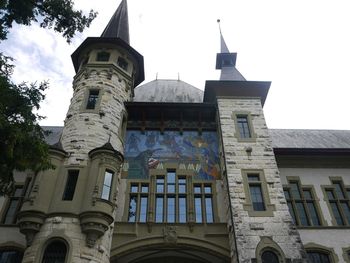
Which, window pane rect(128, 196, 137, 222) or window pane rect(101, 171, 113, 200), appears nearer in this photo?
window pane rect(101, 171, 113, 200)

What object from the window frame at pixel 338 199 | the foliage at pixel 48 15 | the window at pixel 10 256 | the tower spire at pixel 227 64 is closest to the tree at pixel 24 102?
the foliage at pixel 48 15

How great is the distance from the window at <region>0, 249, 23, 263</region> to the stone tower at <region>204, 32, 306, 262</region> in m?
9.05

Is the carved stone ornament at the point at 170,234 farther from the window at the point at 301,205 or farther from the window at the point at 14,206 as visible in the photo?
the window at the point at 14,206

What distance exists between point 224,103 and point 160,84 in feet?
26.7

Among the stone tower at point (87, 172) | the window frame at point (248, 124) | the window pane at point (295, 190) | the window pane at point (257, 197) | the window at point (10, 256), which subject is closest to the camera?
the stone tower at point (87, 172)

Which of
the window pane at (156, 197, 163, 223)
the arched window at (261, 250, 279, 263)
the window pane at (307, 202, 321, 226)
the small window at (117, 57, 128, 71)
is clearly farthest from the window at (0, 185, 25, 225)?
the window pane at (307, 202, 321, 226)

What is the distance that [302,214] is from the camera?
15.7 m

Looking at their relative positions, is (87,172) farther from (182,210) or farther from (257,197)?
(257,197)

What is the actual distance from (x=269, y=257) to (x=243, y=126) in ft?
23.1

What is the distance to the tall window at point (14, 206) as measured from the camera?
1457cm

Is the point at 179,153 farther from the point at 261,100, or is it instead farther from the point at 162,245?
the point at 261,100

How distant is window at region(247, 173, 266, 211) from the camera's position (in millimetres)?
13812

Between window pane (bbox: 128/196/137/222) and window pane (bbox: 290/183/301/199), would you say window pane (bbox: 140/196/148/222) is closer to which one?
window pane (bbox: 128/196/137/222)

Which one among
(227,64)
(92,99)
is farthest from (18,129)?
(227,64)
